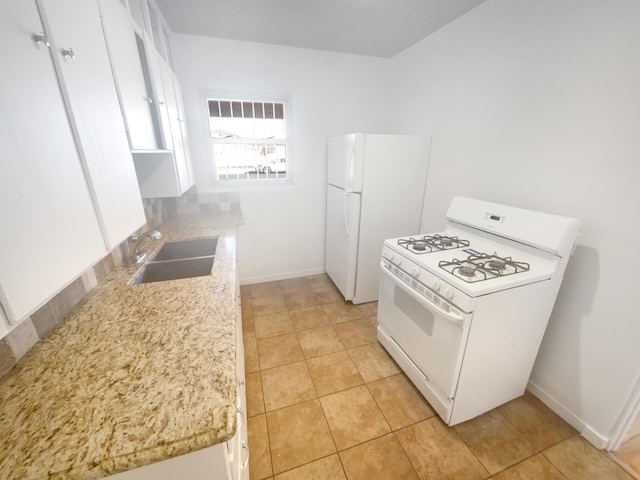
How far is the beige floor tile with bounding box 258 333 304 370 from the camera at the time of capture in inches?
76.6

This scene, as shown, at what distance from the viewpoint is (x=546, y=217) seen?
1383 mm

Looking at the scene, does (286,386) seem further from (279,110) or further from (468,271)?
(279,110)

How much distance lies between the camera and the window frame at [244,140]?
2498mm

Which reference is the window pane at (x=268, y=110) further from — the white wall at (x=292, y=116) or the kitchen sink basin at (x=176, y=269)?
the kitchen sink basin at (x=176, y=269)

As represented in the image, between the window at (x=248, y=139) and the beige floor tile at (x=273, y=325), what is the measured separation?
1.50m

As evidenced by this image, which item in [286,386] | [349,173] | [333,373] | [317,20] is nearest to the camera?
[286,386]

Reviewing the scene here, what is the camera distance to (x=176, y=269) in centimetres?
169

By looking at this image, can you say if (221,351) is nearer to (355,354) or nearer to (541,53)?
(355,354)

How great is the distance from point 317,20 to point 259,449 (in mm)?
2938

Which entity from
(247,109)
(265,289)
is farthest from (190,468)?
(247,109)

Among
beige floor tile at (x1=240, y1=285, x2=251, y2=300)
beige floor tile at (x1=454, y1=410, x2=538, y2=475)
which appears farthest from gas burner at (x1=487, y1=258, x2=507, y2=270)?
beige floor tile at (x1=240, y1=285, x2=251, y2=300)

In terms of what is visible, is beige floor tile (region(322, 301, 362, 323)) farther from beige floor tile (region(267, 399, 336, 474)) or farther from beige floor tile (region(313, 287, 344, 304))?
beige floor tile (region(267, 399, 336, 474))

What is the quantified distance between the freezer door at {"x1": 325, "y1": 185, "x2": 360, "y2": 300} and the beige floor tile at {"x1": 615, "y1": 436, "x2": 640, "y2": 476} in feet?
6.16

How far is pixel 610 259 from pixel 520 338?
58 centimetres
